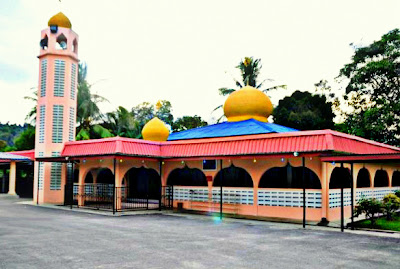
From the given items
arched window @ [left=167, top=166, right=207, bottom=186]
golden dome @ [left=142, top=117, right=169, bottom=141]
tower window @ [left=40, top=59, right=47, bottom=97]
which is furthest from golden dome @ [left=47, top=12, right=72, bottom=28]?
arched window @ [left=167, top=166, right=207, bottom=186]

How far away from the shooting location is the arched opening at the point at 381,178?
21220 millimetres

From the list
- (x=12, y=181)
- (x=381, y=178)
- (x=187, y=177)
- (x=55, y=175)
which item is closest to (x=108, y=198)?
(x=55, y=175)

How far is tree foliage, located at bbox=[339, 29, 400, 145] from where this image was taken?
30422mm

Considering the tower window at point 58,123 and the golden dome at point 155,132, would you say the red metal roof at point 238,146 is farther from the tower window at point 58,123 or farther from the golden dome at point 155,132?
the golden dome at point 155,132

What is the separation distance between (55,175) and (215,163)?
11193 mm

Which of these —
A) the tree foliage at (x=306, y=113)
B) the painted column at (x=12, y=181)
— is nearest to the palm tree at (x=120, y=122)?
the painted column at (x=12, y=181)

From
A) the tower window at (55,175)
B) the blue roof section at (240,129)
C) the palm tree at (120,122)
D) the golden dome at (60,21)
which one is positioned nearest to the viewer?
the blue roof section at (240,129)

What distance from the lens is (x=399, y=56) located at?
3052 cm

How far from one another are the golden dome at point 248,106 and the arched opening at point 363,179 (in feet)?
27.6

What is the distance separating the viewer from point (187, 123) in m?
50.2

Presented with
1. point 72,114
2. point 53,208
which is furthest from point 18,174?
point 53,208

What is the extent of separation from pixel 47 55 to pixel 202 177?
524 inches

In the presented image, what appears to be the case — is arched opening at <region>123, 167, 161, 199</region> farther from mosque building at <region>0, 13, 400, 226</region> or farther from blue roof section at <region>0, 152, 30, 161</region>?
blue roof section at <region>0, 152, 30, 161</region>

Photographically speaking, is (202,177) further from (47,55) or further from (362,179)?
(47,55)
